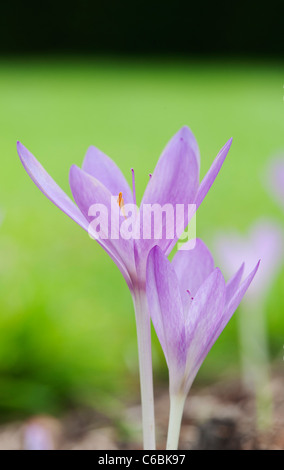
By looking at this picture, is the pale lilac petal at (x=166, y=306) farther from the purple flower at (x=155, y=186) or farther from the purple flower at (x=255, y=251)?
the purple flower at (x=255, y=251)

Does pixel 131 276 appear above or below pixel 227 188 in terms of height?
below

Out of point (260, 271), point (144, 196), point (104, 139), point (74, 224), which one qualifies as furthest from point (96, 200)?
point (104, 139)

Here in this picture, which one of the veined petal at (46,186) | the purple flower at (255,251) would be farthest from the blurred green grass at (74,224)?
the purple flower at (255,251)

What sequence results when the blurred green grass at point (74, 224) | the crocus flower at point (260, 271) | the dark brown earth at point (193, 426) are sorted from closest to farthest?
the dark brown earth at point (193, 426) < the crocus flower at point (260, 271) < the blurred green grass at point (74, 224)

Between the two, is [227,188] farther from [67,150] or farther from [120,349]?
[120,349]

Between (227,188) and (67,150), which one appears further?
(67,150)
